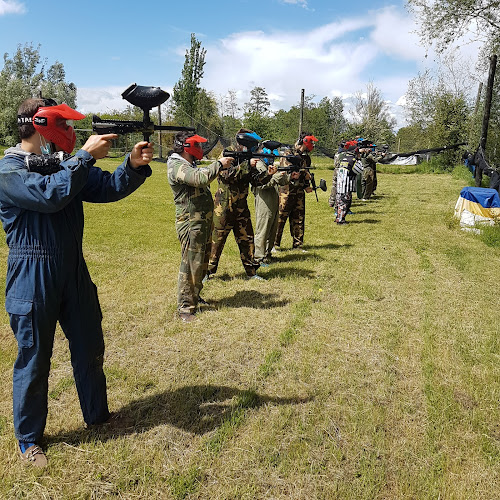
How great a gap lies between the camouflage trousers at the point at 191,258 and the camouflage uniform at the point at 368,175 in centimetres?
1122

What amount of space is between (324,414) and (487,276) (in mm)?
4933

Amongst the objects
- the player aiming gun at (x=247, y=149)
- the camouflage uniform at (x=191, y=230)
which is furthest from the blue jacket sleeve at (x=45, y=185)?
the player aiming gun at (x=247, y=149)

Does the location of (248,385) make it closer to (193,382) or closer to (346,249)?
(193,382)

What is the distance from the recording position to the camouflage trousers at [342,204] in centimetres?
1104

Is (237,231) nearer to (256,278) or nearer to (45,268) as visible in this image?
(256,278)

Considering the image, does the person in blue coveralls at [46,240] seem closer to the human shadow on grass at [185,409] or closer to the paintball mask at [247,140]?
the human shadow on grass at [185,409]

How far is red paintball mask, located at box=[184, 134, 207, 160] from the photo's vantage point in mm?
4633

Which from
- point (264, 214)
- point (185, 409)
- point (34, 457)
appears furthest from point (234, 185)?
point (34, 457)

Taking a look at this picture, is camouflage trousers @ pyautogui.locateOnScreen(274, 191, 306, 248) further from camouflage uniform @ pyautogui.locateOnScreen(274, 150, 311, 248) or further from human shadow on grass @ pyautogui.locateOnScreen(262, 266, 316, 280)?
human shadow on grass @ pyautogui.locateOnScreen(262, 266, 316, 280)

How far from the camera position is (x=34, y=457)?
8.91ft

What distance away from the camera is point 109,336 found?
15.3 ft

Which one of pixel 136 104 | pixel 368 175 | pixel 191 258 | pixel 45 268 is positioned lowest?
pixel 191 258

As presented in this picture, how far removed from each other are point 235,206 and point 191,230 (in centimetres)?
141

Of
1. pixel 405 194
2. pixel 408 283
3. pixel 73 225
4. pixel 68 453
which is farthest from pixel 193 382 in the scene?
pixel 405 194
